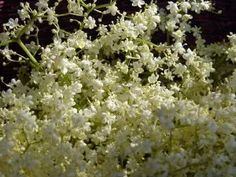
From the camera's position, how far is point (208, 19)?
1979 millimetres

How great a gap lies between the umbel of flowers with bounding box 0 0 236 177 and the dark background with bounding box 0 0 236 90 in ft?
0.65

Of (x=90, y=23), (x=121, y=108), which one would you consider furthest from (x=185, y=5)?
(x=121, y=108)

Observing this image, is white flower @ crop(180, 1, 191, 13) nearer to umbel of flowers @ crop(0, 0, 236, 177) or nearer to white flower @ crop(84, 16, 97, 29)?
umbel of flowers @ crop(0, 0, 236, 177)

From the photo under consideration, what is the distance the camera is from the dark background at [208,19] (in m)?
1.92

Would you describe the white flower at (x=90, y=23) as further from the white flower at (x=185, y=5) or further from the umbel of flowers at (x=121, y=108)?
the white flower at (x=185, y=5)

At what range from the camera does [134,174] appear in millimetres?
1311

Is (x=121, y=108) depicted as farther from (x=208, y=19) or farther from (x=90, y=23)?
(x=208, y=19)

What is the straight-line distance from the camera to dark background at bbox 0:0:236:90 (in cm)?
192

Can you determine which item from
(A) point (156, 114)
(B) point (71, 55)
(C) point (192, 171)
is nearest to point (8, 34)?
(B) point (71, 55)

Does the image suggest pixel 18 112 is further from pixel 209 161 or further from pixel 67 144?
pixel 209 161

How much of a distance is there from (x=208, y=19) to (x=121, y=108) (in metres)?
Answer: 0.64

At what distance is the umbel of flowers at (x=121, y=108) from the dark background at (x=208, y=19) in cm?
20

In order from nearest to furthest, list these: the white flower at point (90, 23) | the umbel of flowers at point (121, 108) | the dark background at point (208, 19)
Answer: the umbel of flowers at point (121, 108)
the white flower at point (90, 23)
the dark background at point (208, 19)

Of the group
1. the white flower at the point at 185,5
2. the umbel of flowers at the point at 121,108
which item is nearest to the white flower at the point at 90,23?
the umbel of flowers at the point at 121,108
